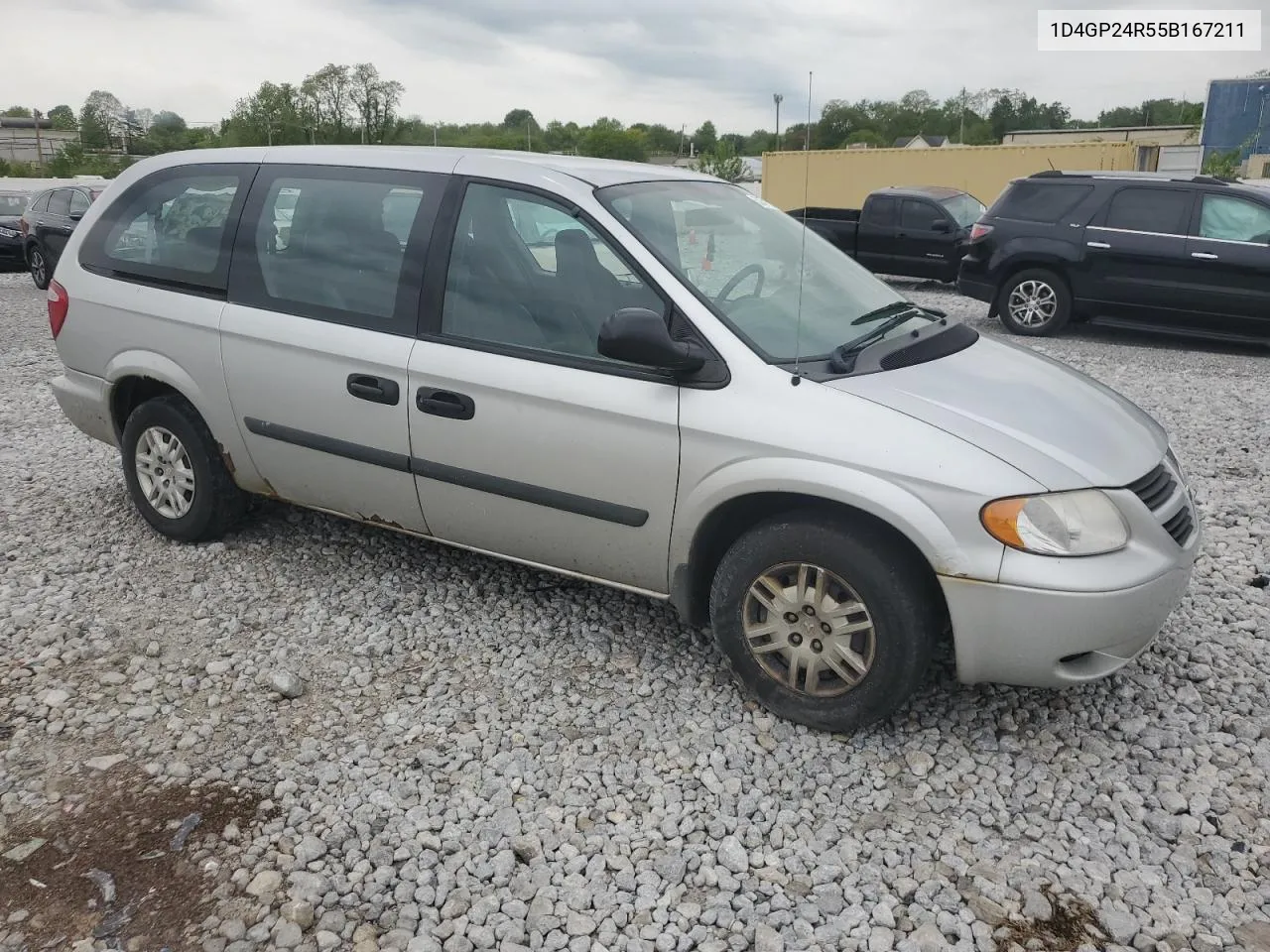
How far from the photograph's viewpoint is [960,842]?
283 cm

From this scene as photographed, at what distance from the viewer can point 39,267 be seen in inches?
595

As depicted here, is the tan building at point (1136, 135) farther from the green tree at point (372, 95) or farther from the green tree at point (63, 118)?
the green tree at point (63, 118)

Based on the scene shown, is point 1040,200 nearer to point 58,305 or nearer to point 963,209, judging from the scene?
point 963,209

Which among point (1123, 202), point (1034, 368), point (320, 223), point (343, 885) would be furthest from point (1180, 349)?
point (343, 885)

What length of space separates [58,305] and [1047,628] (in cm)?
459

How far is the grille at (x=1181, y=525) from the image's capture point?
3.15 metres

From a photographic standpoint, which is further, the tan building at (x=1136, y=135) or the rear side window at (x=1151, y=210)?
the tan building at (x=1136, y=135)

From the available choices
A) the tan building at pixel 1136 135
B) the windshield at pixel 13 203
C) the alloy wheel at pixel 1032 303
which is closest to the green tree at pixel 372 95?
the windshield at pixel 13 203

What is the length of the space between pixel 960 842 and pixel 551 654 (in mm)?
1640

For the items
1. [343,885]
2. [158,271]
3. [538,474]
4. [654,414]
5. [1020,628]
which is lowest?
[343,885]

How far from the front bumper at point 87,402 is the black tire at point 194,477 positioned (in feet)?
0.41

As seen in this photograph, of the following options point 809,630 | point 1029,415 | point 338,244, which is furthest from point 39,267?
point 1029,415

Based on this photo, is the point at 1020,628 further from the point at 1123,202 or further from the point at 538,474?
the point at 1123,202

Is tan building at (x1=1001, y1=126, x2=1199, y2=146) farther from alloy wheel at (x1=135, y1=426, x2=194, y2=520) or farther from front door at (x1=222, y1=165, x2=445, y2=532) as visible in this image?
alloy wheel at (x1=135, y1=426, x2=194, y2=520)
